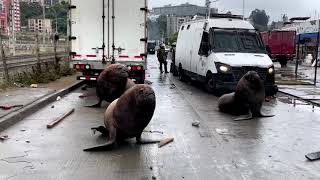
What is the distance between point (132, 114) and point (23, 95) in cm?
715

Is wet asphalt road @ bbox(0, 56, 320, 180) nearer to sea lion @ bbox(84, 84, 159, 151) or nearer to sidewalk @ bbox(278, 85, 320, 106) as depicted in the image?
sea lion @ bbox(84, 84, 159, 151)

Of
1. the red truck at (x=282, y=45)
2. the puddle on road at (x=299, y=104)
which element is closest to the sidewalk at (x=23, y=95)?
the puddle on road at (x=299, y=104)

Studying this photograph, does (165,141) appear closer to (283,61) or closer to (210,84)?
(210,84)

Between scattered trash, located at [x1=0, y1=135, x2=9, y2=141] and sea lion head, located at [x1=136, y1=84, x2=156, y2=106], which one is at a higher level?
sea lion head, located at [x1=136, y1=84, x2=156, y2=106]

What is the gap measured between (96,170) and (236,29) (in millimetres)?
13177

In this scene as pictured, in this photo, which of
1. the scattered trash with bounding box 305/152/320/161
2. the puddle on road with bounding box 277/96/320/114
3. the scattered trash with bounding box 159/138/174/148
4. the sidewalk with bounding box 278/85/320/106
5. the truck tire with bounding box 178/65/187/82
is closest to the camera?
the scattered trash with bounding box 305/152/320/161

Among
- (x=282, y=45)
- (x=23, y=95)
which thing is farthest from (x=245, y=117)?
(x=282, y=45)

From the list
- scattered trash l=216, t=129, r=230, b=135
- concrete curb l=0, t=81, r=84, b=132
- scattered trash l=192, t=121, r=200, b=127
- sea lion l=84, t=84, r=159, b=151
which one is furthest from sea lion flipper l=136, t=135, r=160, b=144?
concrete curb l=0, t=81, r=84, b=132

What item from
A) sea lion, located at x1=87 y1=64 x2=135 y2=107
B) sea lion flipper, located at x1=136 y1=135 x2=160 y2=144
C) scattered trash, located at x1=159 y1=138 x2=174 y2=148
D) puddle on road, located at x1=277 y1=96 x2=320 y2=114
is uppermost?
sea lion, located at x1=87 y1=64 x2=135 y2=107

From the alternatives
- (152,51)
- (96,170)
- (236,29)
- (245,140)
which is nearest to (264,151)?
(245,140)

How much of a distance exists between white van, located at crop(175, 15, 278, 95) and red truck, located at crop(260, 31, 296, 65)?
85.1ft

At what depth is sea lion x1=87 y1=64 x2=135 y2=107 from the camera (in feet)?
42.3

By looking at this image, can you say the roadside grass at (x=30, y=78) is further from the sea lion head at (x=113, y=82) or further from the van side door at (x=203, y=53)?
the van side door at (x=203, y=53)

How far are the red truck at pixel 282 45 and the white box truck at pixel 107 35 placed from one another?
30.5 meters
